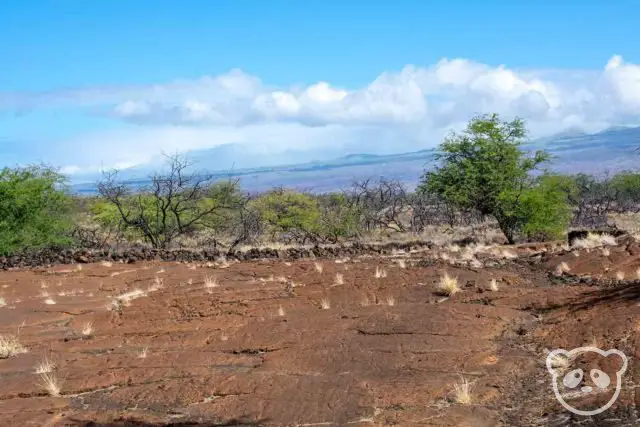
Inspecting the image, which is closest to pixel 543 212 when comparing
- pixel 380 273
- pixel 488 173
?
pixel 488 173

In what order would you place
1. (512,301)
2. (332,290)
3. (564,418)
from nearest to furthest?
(564,418) → (512,301) → (332,290)

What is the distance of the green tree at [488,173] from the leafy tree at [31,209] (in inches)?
712

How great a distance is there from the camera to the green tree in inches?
1264

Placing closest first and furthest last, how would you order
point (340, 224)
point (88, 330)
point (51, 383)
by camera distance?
point (51, 383)
point (88, 330)
point (340, 224)

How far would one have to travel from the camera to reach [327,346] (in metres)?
10.1

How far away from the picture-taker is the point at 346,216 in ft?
137

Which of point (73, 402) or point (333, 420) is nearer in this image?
point (333, 420)

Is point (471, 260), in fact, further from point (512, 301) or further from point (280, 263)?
point (512, 301)

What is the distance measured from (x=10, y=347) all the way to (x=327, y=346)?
5.55 metres

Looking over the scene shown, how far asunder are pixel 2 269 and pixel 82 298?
8187 mm

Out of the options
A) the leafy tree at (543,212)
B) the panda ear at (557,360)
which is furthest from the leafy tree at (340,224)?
the panda ear at (557,360)

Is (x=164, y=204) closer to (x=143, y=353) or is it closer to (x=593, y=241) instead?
(x=593, y=241)

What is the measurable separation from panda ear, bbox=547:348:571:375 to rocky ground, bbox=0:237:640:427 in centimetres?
7

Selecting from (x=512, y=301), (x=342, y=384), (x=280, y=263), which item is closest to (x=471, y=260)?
(x=280, y=263)
